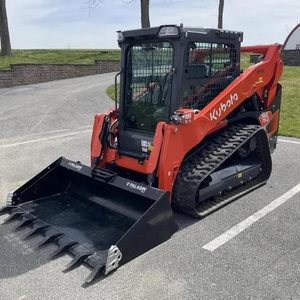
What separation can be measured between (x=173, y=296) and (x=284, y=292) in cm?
89

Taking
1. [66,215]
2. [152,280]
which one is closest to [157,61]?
[66,215]

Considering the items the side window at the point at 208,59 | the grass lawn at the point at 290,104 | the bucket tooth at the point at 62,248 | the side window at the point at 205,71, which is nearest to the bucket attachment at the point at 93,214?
the bucket tooth at the point at 62,248

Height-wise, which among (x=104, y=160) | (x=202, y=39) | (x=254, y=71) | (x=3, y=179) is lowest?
(x=3, y=179)

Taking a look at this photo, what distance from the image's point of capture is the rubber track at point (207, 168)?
14.0 ft

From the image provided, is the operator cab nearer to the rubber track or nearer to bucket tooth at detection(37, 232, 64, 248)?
the rubber track

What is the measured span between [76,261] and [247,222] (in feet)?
6.48

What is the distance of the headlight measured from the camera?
13.7 feet

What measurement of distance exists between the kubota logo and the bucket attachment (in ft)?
4.37

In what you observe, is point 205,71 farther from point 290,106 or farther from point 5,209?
point 290,106

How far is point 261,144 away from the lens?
5441 millimetres

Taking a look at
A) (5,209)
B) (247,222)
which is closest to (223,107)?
(247,222)

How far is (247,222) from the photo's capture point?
4320 millimetres

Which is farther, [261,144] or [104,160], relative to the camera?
[261,144]

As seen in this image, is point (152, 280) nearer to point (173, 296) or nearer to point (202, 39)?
point (173, 296)
